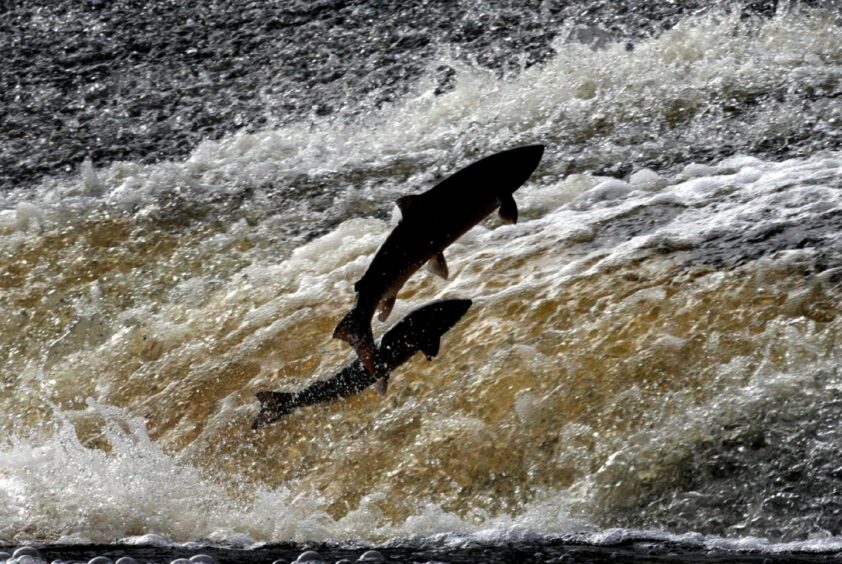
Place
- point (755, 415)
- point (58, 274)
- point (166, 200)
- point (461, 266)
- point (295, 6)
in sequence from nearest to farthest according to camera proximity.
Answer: point (755, 415) → point (461, 266) → point (58, 274) → point (166, 200) → point (295, 6)

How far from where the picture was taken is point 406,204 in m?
3.30

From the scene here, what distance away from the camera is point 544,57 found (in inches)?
250

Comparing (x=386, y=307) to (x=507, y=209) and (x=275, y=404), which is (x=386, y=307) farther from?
(x=275, y=404)

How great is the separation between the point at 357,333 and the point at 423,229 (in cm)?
33

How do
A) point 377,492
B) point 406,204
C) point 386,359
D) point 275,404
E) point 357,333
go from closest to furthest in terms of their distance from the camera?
point 406,204 < point 357,333 < point 377,492 < point 386,359 < point 275,404

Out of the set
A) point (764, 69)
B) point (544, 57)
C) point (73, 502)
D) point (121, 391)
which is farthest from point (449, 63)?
point (73, 502)

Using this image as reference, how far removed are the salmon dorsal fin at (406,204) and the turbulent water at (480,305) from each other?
695 millimetres

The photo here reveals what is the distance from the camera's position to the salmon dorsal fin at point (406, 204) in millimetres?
3287

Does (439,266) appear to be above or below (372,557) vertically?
above

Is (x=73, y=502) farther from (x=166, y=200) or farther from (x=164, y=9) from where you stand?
(x=164, y=9)

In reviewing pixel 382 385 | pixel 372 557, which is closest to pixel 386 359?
pixel 382 385

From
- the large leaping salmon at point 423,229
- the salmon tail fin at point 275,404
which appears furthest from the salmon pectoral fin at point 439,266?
the salmon tail fin at point 275,404

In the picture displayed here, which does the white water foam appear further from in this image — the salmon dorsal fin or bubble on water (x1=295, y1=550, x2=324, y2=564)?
the salmon dorsal fin

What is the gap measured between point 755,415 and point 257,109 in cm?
383
